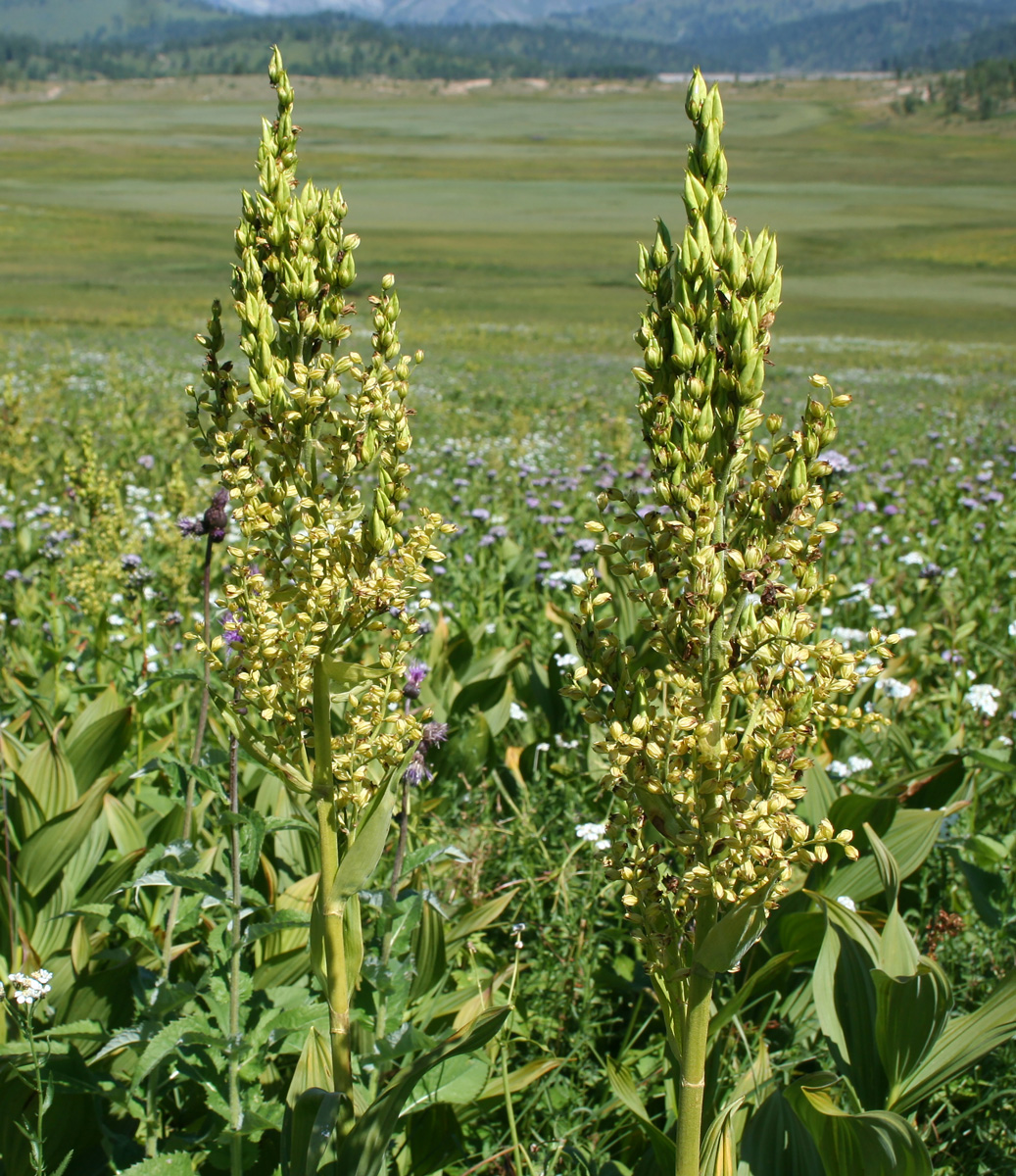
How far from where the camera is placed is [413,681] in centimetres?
266

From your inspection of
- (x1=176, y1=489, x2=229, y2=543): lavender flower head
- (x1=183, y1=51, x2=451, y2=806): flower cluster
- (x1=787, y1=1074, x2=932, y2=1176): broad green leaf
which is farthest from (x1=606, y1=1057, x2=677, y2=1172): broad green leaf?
(x1=176, y1=489, x2=229, y2=543): lavender flower head

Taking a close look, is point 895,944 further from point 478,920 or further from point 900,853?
point 478,920

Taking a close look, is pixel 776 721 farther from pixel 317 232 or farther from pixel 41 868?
pixel 41 868

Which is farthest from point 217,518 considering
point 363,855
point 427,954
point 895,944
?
point 895,944

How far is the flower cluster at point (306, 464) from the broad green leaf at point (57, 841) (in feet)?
4.07

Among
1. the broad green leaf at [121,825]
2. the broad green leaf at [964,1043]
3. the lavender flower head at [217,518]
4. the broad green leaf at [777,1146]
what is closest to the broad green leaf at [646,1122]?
the broad green leaf at [777,1146]

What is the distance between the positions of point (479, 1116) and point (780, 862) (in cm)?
139

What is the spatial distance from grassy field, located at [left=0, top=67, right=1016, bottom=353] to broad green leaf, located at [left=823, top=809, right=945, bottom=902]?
81.2ft

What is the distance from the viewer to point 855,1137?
182 cm

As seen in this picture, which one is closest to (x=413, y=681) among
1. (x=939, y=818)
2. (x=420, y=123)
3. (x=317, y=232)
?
(x=317, y=232)

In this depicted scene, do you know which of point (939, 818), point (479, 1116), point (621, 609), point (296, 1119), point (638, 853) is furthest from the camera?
point (621, 609)

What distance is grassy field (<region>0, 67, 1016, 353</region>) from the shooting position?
36812 mm

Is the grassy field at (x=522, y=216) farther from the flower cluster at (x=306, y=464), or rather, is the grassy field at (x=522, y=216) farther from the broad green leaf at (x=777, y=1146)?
the broad green leaf at (x=777, y=1146)

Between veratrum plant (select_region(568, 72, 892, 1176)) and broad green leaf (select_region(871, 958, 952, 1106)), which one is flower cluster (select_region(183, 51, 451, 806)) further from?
broad green leaf (select_region(871, 958, 952, 1106))
